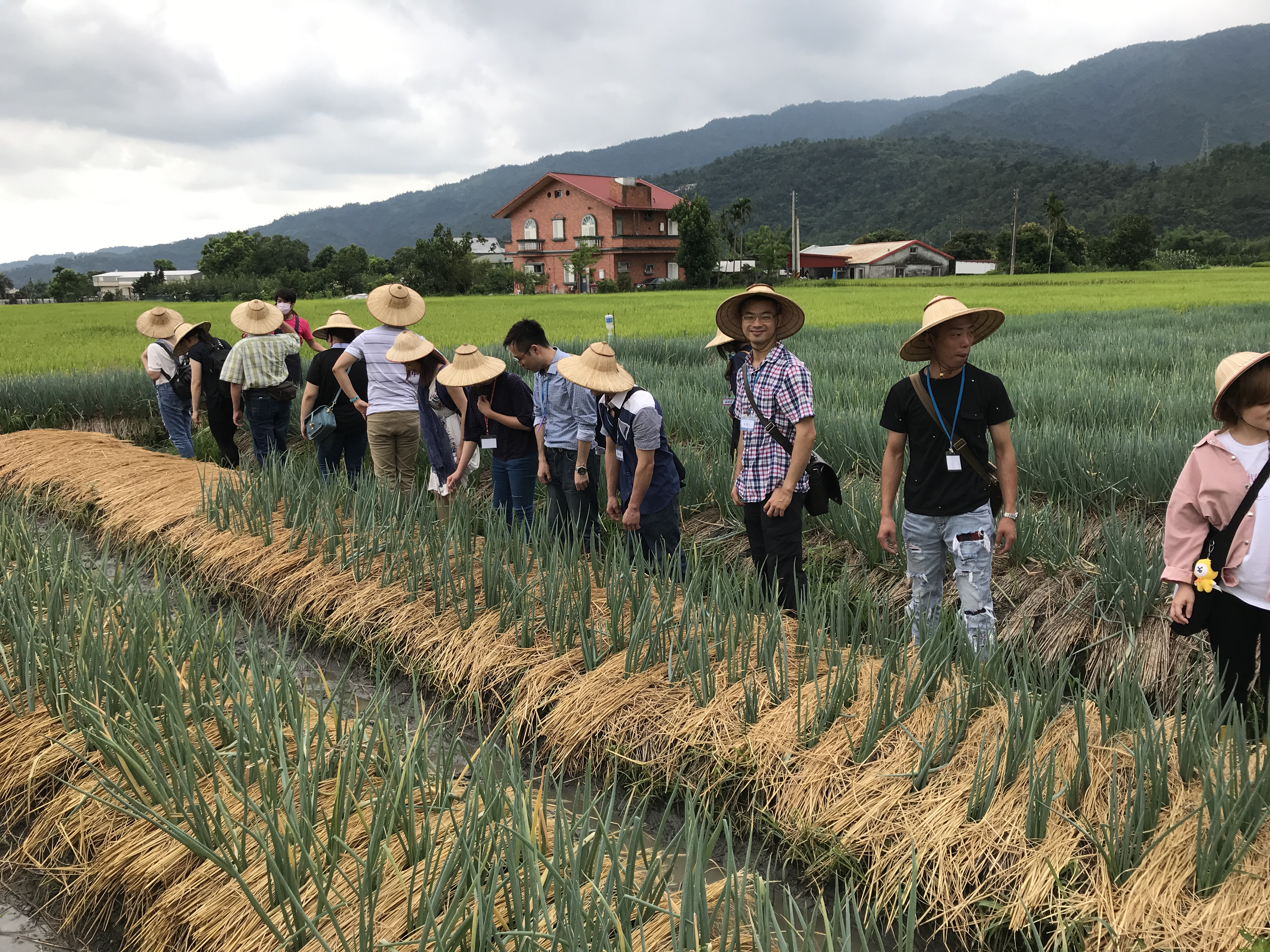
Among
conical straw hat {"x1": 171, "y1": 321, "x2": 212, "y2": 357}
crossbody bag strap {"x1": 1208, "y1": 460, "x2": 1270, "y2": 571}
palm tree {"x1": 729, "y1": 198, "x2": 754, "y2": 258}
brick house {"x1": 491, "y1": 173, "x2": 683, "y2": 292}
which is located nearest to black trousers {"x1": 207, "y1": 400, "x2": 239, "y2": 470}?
conical straw hat {"x1": 171, "y1": 321, "x2": 212, "y2": 357}

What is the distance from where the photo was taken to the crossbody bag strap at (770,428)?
136 inches

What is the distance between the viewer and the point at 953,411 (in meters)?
3.01

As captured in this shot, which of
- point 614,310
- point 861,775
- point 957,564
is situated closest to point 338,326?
point 957,564

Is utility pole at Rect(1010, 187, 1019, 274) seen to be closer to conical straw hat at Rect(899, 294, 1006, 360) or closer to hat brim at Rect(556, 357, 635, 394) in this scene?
conical straw hat at Rect(899, 294, 1006, 360)

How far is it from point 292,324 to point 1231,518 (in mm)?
7174

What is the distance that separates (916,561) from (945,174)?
80.7 metres

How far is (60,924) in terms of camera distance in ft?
7.39

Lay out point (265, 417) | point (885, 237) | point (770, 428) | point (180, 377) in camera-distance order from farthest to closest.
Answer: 1. point (885, 237)
2. point (180, 377)
3. point (265, 417)
4. point (770, 428)

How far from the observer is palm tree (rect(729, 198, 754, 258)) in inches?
2174

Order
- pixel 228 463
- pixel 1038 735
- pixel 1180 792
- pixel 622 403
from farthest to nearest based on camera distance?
pixel 228 463
pixel 622 403
pixel 1038 735
pixel 1180 792

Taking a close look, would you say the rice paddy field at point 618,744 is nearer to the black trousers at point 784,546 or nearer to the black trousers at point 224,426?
the black trousers at point 784,546

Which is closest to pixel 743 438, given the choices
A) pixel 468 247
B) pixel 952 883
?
pixel 952 883

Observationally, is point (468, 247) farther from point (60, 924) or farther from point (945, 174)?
point (945, 174)

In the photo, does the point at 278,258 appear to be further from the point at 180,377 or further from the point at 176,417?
the point at 180,377
